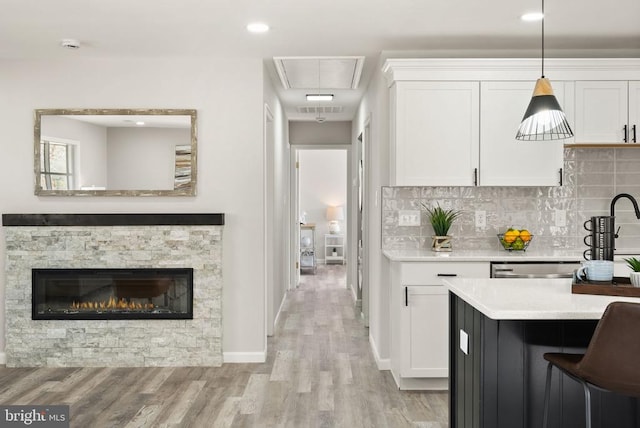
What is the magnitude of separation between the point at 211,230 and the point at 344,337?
5.95 feet

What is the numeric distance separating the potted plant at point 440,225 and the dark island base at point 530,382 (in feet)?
6.13

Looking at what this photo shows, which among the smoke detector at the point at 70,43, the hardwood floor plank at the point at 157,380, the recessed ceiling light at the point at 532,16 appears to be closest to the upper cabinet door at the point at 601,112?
the recessed ceiling light at the point at 532,16

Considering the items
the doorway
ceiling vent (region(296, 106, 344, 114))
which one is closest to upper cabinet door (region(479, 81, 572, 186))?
ceiling vent (region(296, 106, 344, 114))

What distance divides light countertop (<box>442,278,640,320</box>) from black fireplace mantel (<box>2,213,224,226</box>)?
230 centimetres

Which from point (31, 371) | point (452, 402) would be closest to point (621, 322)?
point (452, 402)

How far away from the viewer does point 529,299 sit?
2256 millimetres

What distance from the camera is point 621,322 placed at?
1.82 meters

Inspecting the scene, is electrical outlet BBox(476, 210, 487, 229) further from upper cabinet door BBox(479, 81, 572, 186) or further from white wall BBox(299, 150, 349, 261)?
white wall BBox(299, 150, 349, 261)

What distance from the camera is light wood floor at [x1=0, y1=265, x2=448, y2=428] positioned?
338 cm

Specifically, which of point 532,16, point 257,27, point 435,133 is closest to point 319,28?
point 257,27

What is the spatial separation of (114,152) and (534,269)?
3.28 meters

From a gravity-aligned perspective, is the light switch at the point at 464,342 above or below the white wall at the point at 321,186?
below

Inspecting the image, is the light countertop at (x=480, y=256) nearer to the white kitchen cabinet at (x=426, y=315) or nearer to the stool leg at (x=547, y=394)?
the white kitchen cabinet at (x=426, y=315)

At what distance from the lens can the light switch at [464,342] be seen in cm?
244
